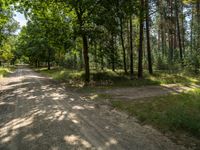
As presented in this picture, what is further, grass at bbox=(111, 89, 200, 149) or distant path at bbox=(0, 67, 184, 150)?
grass at bbox=(111, 89, 200, 149)

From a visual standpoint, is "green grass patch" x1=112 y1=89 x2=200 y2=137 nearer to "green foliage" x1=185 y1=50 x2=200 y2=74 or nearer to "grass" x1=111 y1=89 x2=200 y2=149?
"grass" x1=111 y1=89 x2=200 y2=149

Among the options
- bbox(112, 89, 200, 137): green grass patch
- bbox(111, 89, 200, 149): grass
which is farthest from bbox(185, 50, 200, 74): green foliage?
bbox(111, 89, 200, 149): grass

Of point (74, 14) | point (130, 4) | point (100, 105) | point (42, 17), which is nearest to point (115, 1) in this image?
point (130, 4)

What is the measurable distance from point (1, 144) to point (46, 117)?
2369 mm

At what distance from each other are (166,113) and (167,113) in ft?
0.20

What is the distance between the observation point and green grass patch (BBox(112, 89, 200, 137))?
6704 mm

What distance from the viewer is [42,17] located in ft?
60.3

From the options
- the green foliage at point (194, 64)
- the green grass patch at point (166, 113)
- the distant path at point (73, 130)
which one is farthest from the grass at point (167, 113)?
the green foliage at point (194, 64)

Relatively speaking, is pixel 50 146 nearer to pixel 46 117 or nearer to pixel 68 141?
pixel 68 141

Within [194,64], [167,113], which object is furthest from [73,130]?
[194,64]

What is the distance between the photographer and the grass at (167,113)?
663 centimetres

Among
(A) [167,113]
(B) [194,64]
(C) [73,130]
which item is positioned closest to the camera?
(C) [73,130]

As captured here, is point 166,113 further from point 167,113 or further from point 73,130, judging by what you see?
point 73,130

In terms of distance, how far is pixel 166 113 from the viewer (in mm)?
8008
